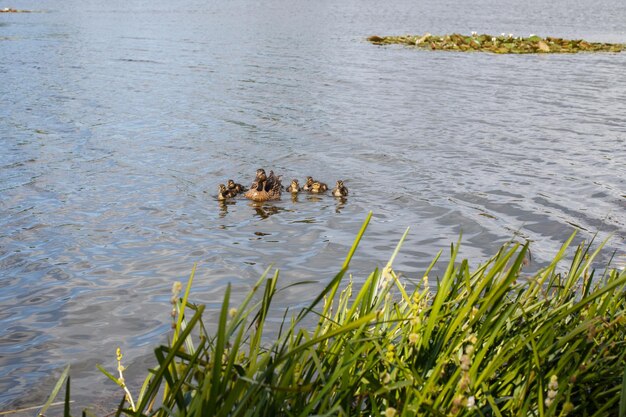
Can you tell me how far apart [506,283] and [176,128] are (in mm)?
18233

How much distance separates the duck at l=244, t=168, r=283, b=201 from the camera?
1425cm

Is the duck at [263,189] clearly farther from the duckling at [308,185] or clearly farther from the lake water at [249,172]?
the duckling at [308,185]

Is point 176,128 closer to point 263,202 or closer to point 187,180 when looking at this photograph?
point 187,180

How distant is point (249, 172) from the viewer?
16.9 metres

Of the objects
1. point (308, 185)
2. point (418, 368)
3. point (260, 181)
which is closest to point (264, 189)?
point (260, 181)

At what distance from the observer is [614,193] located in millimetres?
14633

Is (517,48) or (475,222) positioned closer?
(475,222)

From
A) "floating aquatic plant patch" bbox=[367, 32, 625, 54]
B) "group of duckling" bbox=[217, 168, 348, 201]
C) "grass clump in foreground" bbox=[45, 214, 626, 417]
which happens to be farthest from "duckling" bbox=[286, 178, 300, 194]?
"floating aquatic plant patch" bbox=[367, 32, 625, 54]

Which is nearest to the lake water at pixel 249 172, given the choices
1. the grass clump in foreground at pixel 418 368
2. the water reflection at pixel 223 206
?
the water reflection at pixel 223 206

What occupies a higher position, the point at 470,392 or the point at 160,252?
the point at 470,392

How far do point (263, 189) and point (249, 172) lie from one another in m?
2.69

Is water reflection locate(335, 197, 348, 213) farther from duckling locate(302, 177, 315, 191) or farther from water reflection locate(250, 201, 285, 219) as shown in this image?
water reflection locate(250, 201, 285, 219)

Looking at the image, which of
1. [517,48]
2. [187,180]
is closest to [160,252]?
[187,180]

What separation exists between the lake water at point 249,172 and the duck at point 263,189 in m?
0.27
